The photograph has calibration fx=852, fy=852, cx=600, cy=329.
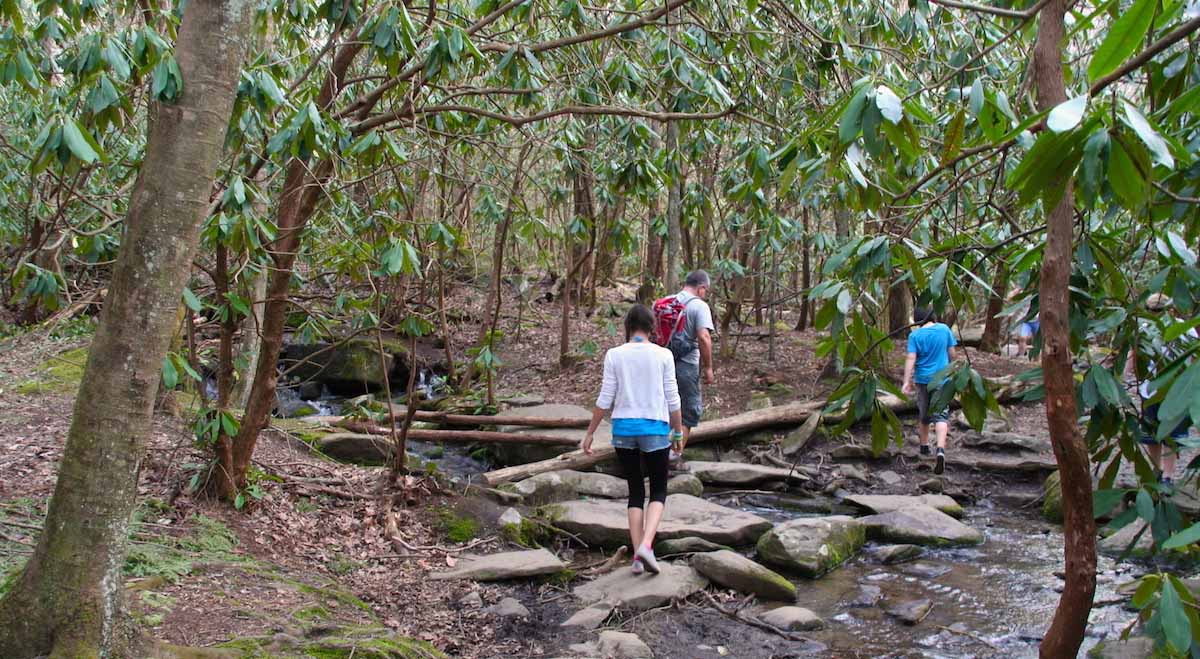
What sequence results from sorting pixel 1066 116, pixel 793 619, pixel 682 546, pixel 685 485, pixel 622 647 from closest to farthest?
pixel 1066 116 < pixel 622 647 < pixel 793 619 < pixel 682 546 < pixel 685 485

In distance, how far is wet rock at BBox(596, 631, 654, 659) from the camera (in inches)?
186

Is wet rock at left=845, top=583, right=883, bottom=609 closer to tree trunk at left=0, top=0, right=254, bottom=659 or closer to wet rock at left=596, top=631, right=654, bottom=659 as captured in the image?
wet rock at left=596, top=631, right=654, bottom=659

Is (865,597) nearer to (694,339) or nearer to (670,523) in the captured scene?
(670,523)

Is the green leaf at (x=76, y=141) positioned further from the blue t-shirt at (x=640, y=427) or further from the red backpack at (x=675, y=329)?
the red backpack at (x=675, y=329)

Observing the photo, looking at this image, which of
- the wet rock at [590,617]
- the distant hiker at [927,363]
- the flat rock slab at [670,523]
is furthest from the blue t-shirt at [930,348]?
the wet rock at [590,617]

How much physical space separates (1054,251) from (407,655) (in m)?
3.33

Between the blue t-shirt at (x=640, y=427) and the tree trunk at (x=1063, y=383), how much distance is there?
2.93 meters

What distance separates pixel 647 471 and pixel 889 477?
4.50 metres

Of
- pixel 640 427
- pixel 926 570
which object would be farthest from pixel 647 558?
pixel 926 570

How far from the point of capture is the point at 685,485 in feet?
27.8

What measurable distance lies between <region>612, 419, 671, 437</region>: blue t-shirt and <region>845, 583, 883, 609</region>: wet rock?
1.84 m

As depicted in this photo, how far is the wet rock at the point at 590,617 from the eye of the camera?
524 cm

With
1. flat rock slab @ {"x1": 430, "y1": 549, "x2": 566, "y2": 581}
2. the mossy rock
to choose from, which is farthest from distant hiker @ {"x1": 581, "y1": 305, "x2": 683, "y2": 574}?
the mossy rock

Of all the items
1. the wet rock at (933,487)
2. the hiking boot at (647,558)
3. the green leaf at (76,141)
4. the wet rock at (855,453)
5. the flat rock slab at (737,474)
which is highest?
the green leaf at (76,141)
